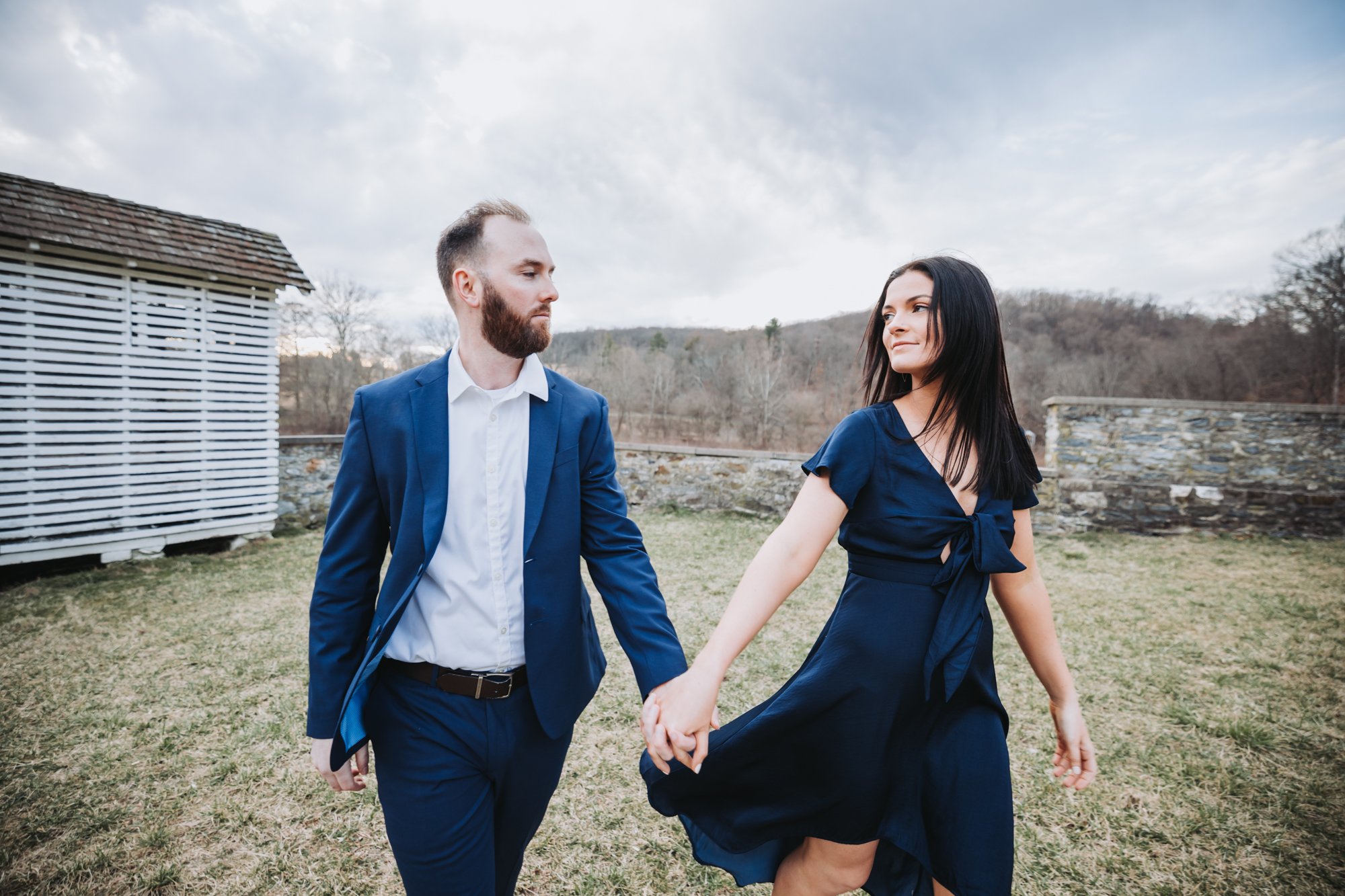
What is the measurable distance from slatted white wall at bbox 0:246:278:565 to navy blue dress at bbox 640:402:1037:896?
869 centimetres

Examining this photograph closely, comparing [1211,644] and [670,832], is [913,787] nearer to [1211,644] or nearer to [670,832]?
[670,832]

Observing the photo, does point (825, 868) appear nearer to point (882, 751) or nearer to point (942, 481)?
point (882, 751)

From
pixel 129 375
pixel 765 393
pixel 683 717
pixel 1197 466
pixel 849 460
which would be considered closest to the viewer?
pixel 683 717

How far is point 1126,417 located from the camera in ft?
30.3

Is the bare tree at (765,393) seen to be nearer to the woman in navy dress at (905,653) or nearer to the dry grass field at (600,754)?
the dry grass field at (600,754)

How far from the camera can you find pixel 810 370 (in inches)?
1136

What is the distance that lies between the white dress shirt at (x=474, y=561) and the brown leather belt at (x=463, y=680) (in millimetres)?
17

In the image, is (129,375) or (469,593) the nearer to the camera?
(469,593)

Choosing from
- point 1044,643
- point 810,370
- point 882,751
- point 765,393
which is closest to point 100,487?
point 882,751

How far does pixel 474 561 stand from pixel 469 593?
0.09 meters

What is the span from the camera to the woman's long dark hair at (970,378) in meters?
1.54

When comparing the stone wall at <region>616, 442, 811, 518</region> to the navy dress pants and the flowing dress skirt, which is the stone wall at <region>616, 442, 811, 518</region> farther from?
the navy dress pants

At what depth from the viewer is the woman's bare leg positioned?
161 centimetres

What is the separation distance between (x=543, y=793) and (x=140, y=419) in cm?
837
